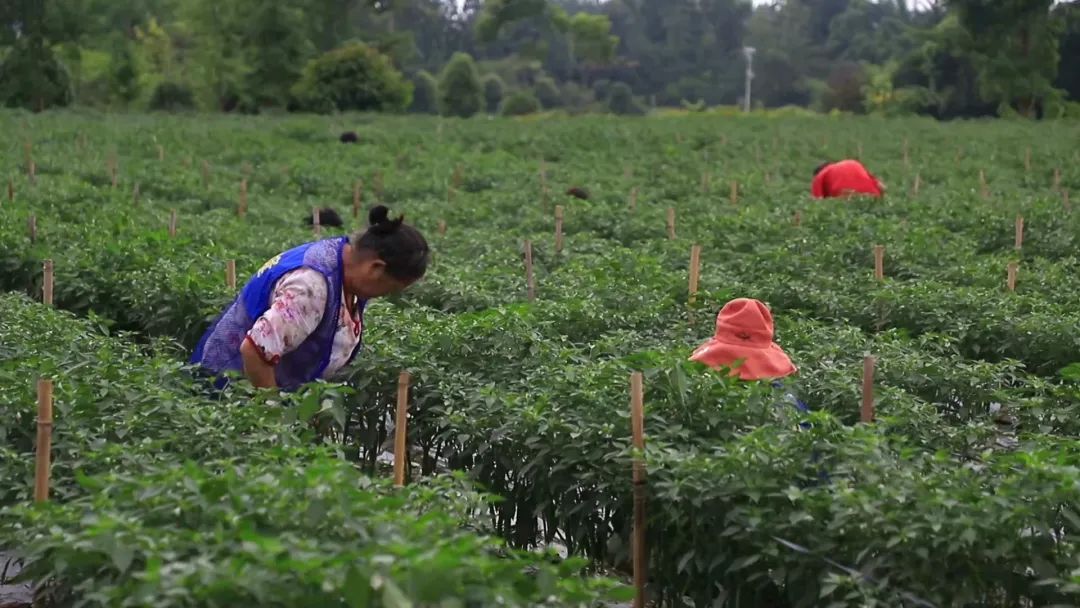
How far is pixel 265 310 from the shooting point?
18.3ft

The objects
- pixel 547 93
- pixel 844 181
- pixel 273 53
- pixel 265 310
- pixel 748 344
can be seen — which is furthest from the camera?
pixel 547 93

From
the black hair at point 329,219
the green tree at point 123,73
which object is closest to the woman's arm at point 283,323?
the black hair at point 329,219

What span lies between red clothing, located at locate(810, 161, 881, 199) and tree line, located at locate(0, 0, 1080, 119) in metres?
31.4

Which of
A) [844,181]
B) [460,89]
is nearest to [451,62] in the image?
[460,89]

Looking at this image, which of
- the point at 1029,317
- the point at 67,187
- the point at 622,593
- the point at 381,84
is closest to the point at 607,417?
the point at 622,593

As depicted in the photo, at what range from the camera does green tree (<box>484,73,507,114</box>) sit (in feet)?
232

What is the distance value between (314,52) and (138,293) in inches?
1699

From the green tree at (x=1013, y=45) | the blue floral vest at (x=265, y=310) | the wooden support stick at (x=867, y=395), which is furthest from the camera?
the green tree at (x=1013, y=45)

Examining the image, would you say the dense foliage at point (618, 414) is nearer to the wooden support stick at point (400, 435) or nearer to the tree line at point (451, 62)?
the wooden support stick at point (400, 435)

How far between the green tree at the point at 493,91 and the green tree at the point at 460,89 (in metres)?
13.4

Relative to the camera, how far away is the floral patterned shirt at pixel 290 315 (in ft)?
17.4

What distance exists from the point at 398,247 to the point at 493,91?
67.1 meters

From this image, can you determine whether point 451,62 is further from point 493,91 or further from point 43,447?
point 43,447

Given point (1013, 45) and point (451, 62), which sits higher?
point (1013, 45)
